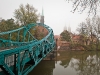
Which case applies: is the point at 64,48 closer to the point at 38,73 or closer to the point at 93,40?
the point at 93,40

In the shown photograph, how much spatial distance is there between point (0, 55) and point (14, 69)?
223cm

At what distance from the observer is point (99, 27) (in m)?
43.5

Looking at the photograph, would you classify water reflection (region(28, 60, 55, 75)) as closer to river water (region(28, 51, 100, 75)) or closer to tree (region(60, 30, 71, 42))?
river water (region(28, 51, 100, 75))

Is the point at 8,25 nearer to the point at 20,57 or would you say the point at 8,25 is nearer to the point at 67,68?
the point at 67,68

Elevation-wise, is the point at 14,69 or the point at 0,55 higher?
the point at 0,55

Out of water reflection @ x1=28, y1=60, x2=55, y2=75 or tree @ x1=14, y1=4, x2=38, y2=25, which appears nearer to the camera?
water reflection @ x1=28, y1=60, x2=55, y2=75

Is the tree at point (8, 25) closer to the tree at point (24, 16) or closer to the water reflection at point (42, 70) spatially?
the tree at point (24, 16)

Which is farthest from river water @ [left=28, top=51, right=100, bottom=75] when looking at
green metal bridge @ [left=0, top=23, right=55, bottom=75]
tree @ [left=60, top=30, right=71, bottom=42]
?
tree @ [left=60, top=30, right=71, bottom=42]

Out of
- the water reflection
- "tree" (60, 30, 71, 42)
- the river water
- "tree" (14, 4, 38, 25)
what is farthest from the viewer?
"tree" (60, 30, 71, 42)

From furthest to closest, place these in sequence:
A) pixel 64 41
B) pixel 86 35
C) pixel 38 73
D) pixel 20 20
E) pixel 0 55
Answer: pixel 64 41, pixel 86 35, pixel 20 20, pixel 38 73, pixel 0 55

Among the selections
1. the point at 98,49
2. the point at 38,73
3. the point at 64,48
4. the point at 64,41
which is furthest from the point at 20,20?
the point at 98,49

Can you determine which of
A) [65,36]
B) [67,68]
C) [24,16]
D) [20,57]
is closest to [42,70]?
[67,68]

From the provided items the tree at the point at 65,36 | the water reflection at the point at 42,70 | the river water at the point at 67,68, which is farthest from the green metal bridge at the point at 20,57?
the tree at the point at 65,36

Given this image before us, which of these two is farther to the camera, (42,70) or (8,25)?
(8,25)
